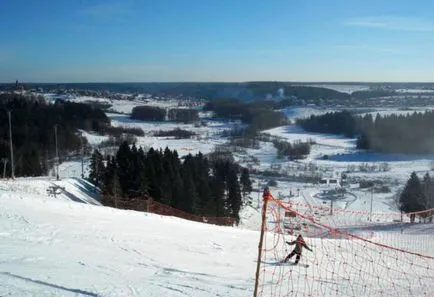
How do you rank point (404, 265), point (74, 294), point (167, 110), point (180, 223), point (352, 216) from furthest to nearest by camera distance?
point (167, 110) → point (352, 216) → point (180, 223) → point (404, 265) → point (74, 294)

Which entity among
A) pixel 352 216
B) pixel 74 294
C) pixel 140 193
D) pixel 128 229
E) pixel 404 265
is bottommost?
pixel 352 216

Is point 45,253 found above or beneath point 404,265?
above

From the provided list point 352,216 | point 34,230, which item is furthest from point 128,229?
point 352,216

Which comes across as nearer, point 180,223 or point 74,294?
point 74,294

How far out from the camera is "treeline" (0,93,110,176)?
57750 mm

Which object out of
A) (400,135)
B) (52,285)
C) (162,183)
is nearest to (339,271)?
(52,285)

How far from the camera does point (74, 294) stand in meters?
7.86

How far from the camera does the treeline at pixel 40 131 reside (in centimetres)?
5775

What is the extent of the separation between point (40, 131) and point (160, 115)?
96.2 m

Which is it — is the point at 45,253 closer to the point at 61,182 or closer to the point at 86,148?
the point at 61,182

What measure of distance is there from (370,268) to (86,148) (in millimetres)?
88996

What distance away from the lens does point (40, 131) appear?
3403 inches

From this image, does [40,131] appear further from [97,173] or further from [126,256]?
[126,256]

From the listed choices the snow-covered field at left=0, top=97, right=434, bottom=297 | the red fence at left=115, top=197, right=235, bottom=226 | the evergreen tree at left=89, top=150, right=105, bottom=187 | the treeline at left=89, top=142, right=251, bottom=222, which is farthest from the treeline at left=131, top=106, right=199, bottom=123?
the snow-covered field at left=0, top=97, right=434, bottom=297
